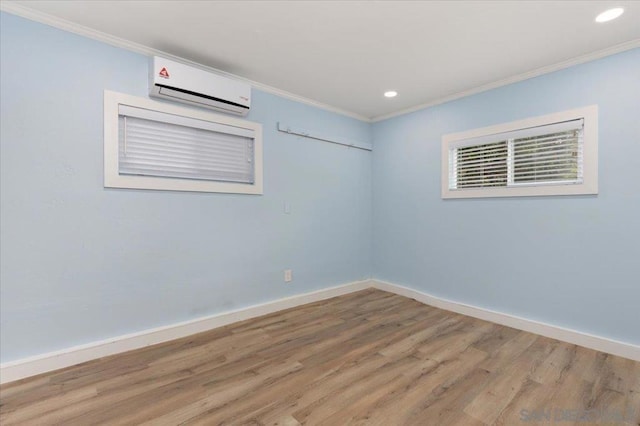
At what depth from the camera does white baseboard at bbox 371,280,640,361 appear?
229 centimetres

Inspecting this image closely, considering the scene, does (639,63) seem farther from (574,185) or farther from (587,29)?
(574,185)

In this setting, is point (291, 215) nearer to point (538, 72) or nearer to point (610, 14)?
point (538, 72)

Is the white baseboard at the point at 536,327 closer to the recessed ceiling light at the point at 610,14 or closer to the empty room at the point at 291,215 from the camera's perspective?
the empty room at the point at 291,215

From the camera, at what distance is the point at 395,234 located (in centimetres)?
403

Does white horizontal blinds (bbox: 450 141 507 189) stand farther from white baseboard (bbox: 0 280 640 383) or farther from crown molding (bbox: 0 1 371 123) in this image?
crown molding (bbox: 0 1 371 123)

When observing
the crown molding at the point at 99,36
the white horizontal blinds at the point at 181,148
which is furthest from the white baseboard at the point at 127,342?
the crown molding at the point at 99,36

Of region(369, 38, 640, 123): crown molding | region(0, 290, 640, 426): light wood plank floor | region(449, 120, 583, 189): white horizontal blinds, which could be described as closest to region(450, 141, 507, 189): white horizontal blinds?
region(449, 120, 583, 189): white horizontal blinds

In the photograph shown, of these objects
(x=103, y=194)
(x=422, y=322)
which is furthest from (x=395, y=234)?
(x=103, y=194)

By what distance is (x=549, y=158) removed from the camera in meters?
2.72

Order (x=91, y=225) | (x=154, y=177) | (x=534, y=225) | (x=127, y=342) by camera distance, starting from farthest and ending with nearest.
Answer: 1. (x=534, y=225)
2. (x=154, y=177)
3. (x=127, y=342)
4. (x=91, y=225)

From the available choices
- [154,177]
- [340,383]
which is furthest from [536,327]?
[154,177]

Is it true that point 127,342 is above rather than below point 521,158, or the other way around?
below

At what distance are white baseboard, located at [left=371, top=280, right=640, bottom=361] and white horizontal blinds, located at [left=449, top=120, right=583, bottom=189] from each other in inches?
53.1

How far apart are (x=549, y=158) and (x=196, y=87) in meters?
3.34
